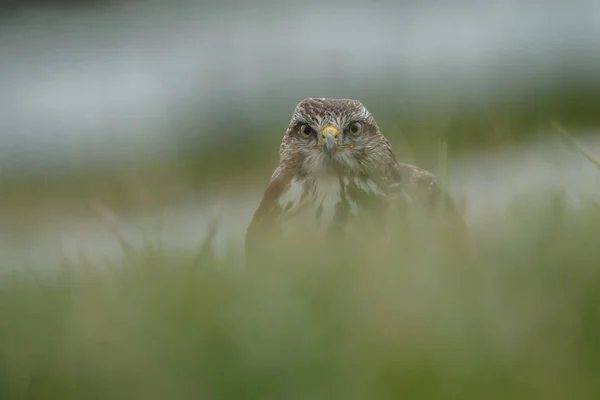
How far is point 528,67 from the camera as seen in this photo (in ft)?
25.7

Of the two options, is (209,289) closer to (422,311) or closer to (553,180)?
(422,311)

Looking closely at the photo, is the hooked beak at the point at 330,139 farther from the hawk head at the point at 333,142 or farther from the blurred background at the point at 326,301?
the blurred background at the point at 326,301

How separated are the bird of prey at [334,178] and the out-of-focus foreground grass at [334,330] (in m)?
1.26

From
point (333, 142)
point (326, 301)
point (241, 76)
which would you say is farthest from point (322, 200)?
point (241, 76)

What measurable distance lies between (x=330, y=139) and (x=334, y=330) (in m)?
2.06

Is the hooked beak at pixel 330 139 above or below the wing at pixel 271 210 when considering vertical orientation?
above

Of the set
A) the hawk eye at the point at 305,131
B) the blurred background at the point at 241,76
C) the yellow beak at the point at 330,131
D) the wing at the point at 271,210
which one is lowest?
the blurred background at the point at 241,76

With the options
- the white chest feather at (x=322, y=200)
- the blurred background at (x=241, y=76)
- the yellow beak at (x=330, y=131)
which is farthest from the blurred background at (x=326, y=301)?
the blurred background at (x=241, y=76)

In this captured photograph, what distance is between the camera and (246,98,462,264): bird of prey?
2994 mm

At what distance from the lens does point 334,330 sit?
1.32 m

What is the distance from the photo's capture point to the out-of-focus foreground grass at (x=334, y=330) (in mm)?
1245

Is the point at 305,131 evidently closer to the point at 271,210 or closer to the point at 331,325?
the point at 271,210

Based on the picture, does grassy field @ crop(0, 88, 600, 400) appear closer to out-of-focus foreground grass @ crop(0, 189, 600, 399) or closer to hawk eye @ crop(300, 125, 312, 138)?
out-of-focus foreground grass @ crop(0, 189, 600, 399)

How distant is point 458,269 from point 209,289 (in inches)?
15.0
